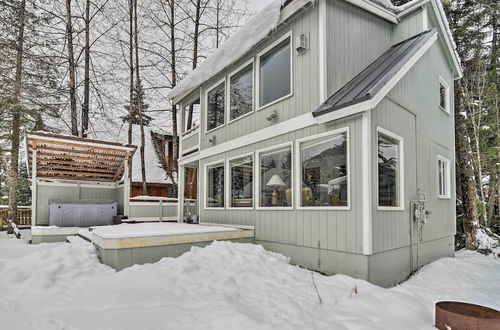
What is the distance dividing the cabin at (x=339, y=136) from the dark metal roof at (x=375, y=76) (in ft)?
0.10

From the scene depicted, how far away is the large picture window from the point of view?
188 inches

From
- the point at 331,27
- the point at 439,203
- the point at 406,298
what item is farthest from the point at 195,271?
the point at 439,203

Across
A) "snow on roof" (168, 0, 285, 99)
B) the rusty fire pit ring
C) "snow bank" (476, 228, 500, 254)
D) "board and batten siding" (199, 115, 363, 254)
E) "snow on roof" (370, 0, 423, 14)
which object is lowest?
"snow bank" (476, 228, 500, 254)

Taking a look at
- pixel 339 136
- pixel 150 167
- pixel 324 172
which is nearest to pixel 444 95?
pixel 339 136

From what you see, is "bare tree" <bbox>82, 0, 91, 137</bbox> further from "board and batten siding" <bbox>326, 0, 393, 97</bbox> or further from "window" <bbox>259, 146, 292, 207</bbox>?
"board and batten siding" <bbox>326, 0, 393, 97</bbox>

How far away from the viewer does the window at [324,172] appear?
4.78 m

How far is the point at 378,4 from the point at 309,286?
5.61 meters

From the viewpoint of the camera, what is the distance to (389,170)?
16.5ft

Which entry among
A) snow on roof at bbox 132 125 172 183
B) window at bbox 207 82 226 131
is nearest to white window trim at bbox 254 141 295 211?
window at bbox 207 82 226 131

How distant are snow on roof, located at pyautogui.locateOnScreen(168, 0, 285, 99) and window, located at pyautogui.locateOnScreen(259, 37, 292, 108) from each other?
419 mm

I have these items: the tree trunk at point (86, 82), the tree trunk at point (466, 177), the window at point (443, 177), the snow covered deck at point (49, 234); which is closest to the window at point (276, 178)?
the window at point (443, 177)

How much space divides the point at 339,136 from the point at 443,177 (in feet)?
14.4

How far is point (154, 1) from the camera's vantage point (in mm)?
13906

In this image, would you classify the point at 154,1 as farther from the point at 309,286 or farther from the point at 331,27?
the point at 309,286
